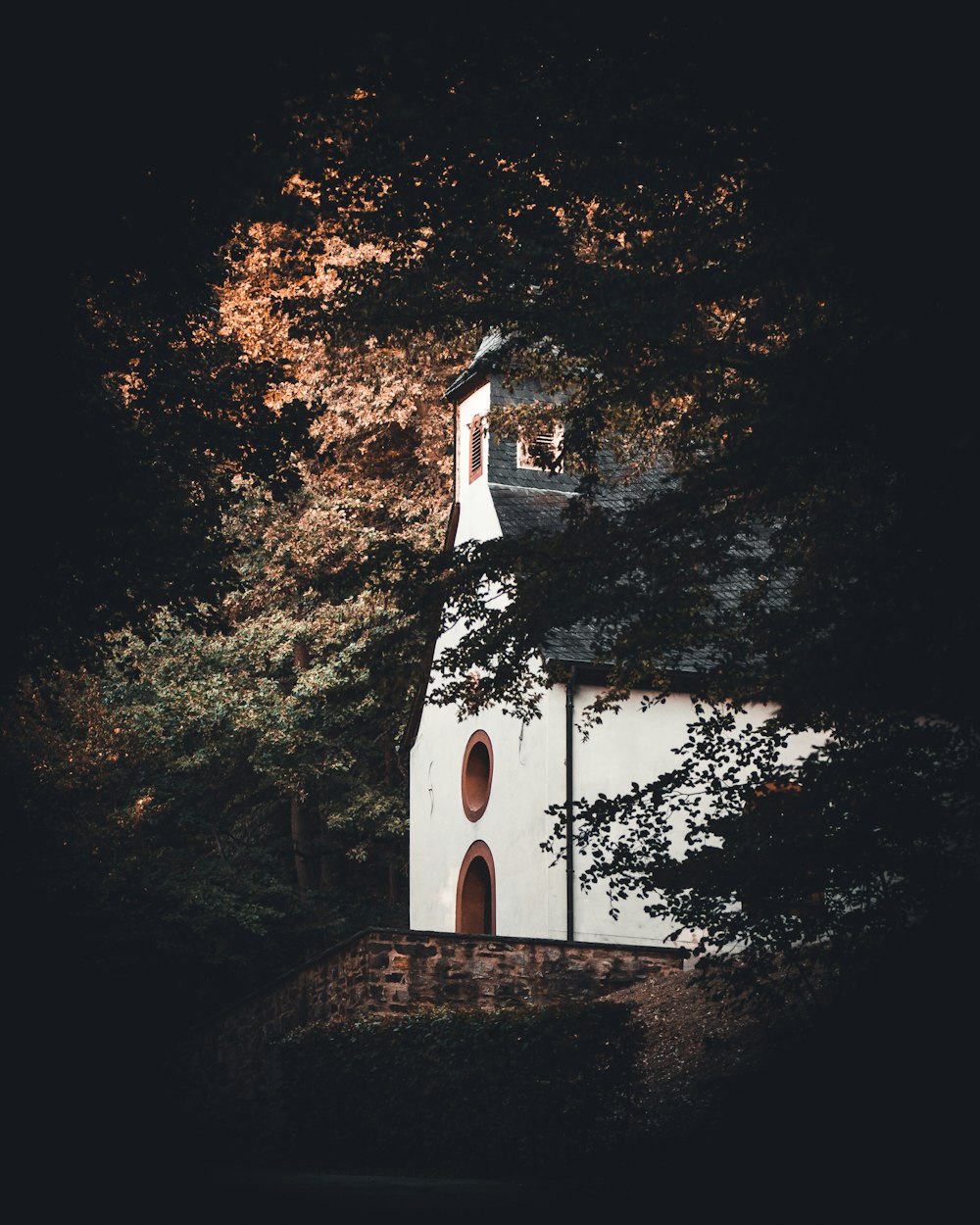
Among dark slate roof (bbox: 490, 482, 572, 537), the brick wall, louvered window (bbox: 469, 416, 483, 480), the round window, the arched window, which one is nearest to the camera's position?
the brick wall

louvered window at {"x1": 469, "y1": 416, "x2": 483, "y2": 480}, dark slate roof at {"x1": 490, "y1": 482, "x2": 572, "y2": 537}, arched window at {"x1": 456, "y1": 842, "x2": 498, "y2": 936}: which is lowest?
arched window at {"x1": 456, "y1": 842, "x2": 498, "y2": 936}

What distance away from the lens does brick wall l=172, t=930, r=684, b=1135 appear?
1545 cm

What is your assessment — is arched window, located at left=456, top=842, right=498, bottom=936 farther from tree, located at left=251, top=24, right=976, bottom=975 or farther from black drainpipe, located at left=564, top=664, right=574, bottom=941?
tree, located at left=251, top=24, right=976, bottom=975

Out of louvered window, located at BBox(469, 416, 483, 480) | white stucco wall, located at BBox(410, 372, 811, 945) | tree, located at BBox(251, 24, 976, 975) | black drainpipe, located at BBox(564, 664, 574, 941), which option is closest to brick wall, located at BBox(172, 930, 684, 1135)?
white stucco wall, located at BBox(410, 372, 811, 945)

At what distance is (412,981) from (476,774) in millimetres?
6496

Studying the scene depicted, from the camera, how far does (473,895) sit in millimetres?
21375

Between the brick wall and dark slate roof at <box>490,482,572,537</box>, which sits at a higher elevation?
dark slate roof at <box>490,482,572,537</box>

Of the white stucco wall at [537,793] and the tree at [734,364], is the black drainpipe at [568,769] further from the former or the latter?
the tree at [734,364]

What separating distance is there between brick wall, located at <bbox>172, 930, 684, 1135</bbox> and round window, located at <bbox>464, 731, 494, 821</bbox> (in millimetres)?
4873

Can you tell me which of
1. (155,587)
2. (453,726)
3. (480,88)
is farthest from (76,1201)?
(453,726)

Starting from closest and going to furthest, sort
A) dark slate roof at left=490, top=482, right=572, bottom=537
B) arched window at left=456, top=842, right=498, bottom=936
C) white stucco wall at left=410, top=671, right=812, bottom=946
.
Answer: white stucco wall at left=410, top=671, right=812, bottom=946
arched window at left=456, top=842, right=498, bottom=936
dark slate roof at left=490, top=482, right=572, bottom=537

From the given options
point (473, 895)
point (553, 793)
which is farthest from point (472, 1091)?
point (473, 895)

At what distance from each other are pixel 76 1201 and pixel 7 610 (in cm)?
362

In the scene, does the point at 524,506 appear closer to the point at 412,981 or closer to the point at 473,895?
the point at 473,895
